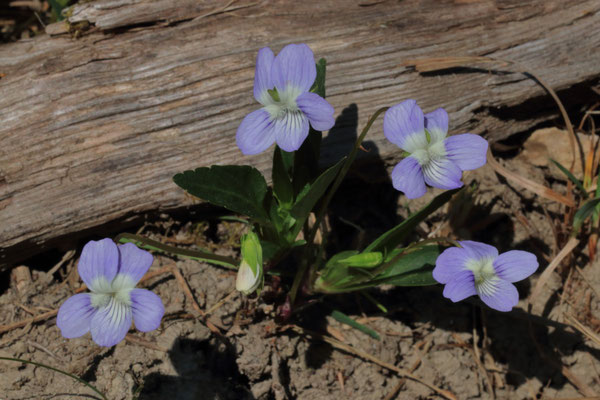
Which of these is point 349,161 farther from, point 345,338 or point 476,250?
point 345,338

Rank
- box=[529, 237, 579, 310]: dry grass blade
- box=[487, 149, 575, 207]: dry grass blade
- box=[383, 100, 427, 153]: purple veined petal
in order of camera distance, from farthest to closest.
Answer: box=[487, 149, 575, 207]: dry grass blade < box=[529, 237, 579, 310]: dry grass blade < box=[383, 100, 427, 153]: purple veined petal

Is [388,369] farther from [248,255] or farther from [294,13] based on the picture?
[294,13]

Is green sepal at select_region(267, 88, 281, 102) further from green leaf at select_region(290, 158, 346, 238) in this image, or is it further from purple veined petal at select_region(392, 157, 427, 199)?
purple veined petal at select_region(392, 157, 427, 199)

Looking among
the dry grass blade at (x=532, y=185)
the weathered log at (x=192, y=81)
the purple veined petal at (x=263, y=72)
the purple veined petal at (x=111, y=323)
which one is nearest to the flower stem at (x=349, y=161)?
the purple veined petal at (x=263, y=72)

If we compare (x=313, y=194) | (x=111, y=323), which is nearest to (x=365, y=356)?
(x=313, y=194)

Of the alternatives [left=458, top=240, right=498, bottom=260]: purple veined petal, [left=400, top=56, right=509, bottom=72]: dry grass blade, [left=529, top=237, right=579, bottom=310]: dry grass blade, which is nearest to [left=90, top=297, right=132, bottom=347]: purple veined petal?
[left=458, top=240, right=498, bottom=260]: purple veined petal
